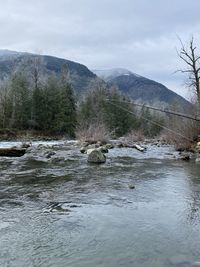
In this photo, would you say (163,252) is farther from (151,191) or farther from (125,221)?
(151,191)

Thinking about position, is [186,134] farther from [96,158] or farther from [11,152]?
[11,152]

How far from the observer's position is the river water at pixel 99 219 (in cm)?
648

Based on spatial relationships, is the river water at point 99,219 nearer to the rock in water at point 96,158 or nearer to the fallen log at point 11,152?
the rock in water at point 96,158

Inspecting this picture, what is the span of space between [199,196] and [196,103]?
1939 cm

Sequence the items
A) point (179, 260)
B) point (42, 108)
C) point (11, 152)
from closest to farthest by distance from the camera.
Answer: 1. point (179, 260)
2. point (11, 152)
3. point (42, 108)

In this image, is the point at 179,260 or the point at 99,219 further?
the point at 99,219

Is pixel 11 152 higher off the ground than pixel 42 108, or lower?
lower

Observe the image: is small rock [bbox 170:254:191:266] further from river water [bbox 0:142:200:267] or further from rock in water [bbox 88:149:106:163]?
rock in water [bbox 88:149:106:163]

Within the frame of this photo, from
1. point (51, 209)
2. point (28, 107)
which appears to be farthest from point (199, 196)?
point (28, 107)

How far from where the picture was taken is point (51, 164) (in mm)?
19031

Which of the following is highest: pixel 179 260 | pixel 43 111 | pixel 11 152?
pixel 43 111

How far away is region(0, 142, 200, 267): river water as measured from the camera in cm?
648

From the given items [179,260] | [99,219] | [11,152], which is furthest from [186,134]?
[179,260]

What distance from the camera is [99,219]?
28.8 ft
